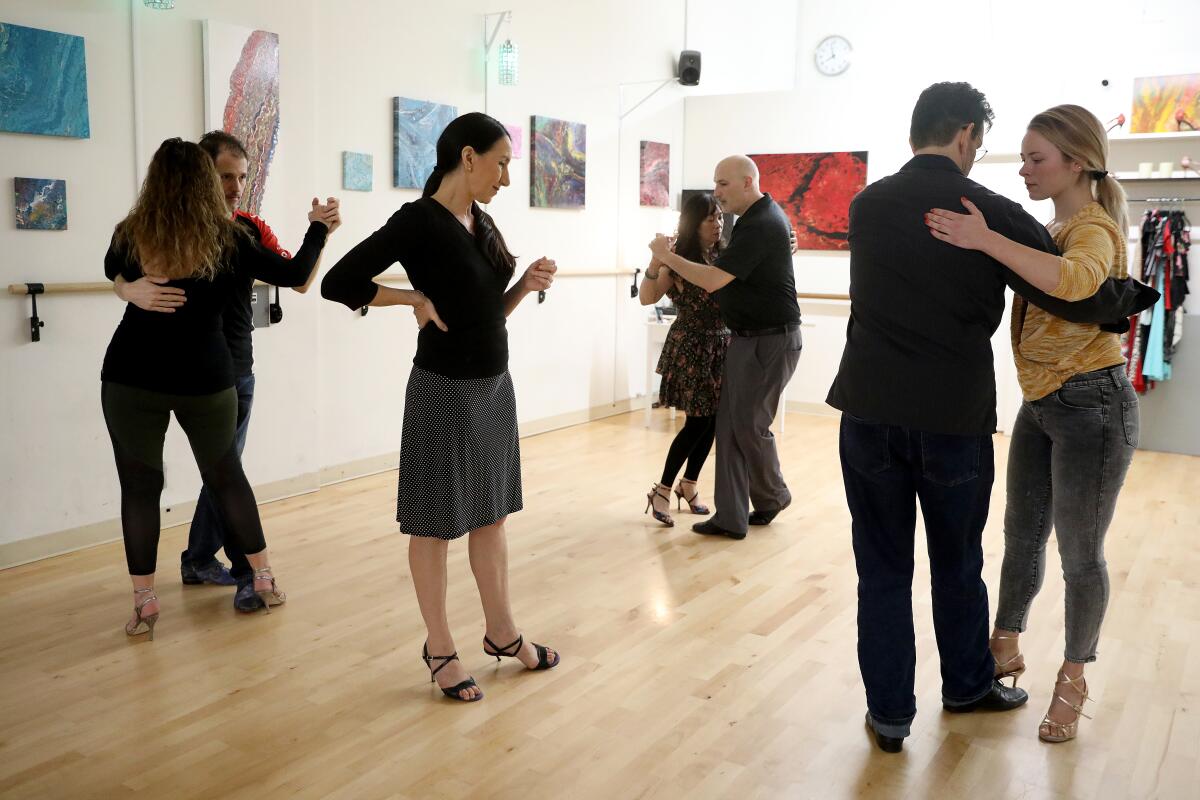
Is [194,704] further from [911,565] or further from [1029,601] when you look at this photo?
[1029,601]

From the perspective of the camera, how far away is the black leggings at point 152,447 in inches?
123

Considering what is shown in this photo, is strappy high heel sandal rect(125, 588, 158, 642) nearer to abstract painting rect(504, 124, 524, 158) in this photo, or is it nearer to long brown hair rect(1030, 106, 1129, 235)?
long brown hair rect(1030, 106, 1129, 235)

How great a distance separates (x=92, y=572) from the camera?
154 inches

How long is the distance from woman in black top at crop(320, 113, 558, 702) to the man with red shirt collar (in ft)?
2.20

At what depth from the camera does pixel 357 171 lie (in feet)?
17.5

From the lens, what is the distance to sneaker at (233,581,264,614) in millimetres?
3523

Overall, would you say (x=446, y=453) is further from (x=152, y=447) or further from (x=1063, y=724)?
(x=1063, y=724)

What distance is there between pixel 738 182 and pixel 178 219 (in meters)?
2.19

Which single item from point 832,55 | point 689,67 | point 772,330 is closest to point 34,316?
point 772,330

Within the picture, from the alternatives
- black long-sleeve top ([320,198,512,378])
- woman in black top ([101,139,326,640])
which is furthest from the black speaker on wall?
black long-sleeve top ([320,198,512,378])

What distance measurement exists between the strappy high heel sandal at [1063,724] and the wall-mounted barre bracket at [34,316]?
11.9 feet

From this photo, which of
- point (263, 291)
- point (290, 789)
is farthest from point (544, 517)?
point (290, 789)

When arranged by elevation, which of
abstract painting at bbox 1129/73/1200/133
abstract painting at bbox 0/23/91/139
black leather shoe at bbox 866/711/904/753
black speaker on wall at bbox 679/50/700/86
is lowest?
black leather shoe at bbox 866/711/904/753

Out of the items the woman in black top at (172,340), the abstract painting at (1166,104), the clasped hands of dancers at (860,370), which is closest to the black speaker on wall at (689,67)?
the abstract painting at (1166,104)
